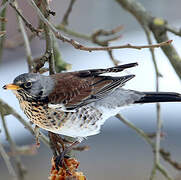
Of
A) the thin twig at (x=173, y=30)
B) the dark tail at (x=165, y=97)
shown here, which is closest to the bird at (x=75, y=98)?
the dark tail at (x=165, y=97)

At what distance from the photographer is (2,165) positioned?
5.73m

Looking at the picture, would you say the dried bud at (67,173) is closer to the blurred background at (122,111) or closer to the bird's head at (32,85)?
the bird's head at (32,85)

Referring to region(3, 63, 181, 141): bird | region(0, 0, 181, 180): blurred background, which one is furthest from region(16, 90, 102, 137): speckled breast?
region(0, 0, 181, 180): blurred background

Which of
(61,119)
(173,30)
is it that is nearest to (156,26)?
(173,30)

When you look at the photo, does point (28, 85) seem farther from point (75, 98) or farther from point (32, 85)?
point (75, 98)

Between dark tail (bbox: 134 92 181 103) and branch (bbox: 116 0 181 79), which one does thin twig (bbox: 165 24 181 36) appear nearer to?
branch (bbox: 116 0 181 79)

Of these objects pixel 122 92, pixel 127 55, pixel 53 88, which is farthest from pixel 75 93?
pixel 127 55

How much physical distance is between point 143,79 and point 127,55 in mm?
773

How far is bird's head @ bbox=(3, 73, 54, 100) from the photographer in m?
2.44

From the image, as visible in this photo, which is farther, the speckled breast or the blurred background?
the blurred background

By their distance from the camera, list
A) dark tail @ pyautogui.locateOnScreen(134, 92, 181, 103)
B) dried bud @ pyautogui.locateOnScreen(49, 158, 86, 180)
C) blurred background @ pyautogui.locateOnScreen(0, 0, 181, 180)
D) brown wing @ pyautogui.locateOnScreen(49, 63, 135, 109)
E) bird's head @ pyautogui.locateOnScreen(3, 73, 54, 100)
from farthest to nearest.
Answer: blurred background @ pyautogui.locateOnScreen(0, 0, 181, 180)
dark tail @ pyautogui.locateOnScreen(134, 92, 181, 103)
brown wing @ pyautogui.locateOnScreen(49, 63, 135, 109)
bird's head @ pyautogui.locateOnScreen(3, 73, 54, 100)
dried bud @ pyautogui.locateOnScreen(49, 158, 86, 180)

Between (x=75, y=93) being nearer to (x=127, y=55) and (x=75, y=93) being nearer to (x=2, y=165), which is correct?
(x=2, y=165)

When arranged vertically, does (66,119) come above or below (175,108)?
above

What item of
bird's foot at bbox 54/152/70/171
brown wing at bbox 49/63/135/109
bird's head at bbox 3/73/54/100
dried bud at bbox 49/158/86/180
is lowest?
dried bud at bbox 49/158/86/180
